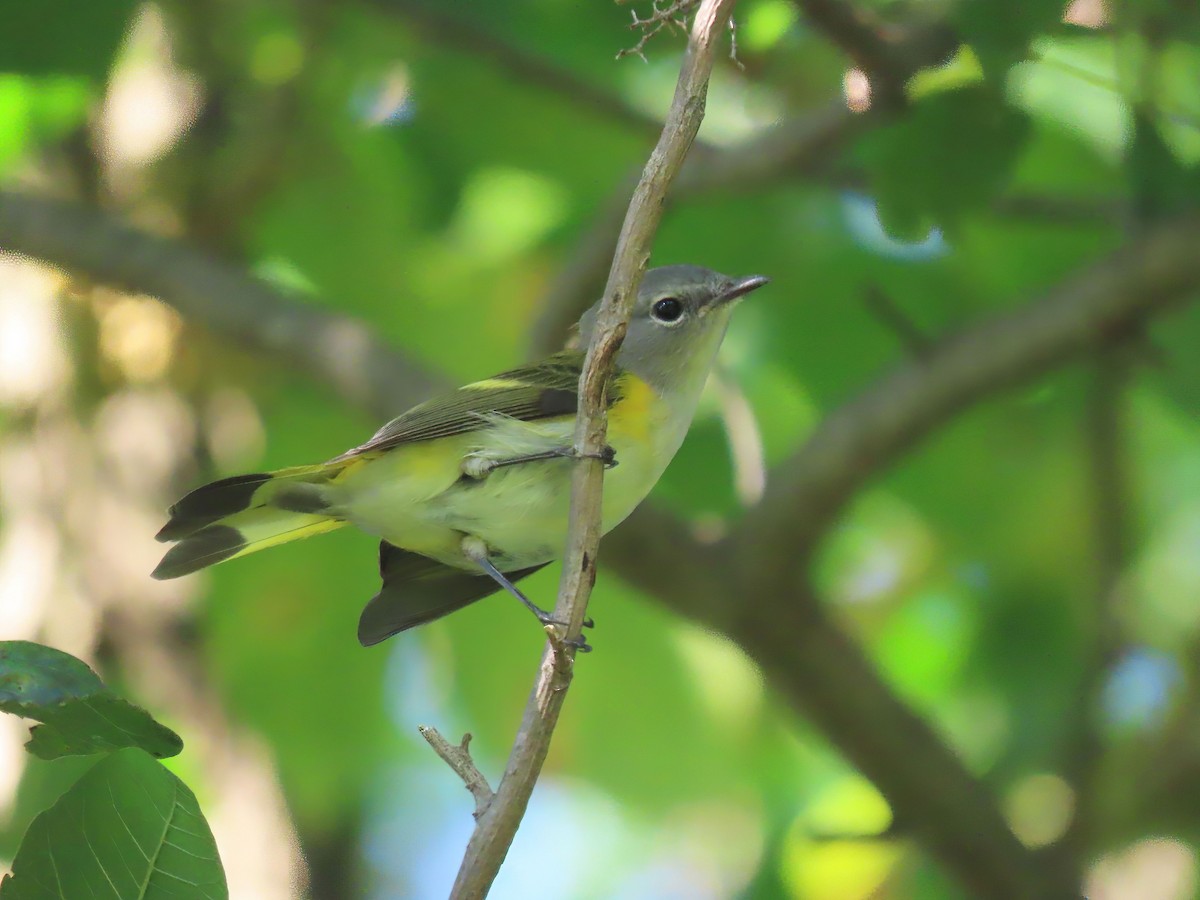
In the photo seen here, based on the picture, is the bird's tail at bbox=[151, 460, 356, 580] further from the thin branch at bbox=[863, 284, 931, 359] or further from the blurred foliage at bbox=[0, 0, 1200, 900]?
the thin branch at bbox=[863, 284, 931, 359]

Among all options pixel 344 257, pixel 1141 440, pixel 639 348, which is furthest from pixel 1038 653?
→ pixel 344 257

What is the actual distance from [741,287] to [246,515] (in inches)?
54.9

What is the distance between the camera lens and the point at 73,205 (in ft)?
15.3

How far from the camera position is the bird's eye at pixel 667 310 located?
348 centimetres

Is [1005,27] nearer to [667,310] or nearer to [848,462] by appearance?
[667,310]

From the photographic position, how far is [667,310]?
11.5ft

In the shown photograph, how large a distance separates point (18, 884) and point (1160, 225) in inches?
134

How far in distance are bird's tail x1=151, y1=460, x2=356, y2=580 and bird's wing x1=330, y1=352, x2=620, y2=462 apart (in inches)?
5.8

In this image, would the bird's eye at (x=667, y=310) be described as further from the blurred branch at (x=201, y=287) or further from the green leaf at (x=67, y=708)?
the green leaf at (x=67, y=708)

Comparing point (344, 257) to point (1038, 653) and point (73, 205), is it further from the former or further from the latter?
point (1038, 653)

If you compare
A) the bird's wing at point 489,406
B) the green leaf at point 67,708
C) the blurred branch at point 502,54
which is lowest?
the green leaf at point 67,708

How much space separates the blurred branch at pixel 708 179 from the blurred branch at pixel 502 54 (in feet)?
0.92

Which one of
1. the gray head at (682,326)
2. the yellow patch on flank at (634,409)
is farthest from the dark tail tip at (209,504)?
the gray head at (682,326)

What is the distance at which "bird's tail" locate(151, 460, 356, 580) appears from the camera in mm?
2828
